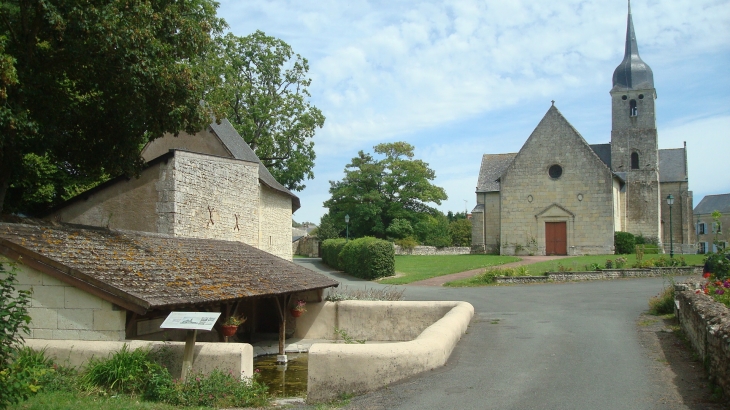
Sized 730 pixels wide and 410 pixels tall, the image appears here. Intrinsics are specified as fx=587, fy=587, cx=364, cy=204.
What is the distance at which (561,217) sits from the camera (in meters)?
40.9

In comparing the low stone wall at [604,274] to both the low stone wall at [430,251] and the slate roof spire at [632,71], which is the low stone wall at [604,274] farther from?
the slate roof spire at [632,71]

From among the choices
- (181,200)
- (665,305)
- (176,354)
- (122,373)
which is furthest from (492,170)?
(122,373)

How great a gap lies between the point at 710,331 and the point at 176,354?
7150mm

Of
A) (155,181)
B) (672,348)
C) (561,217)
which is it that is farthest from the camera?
(561,217)

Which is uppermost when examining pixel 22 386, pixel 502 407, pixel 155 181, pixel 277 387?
pixel 155 181

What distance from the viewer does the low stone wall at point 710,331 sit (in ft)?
22.6

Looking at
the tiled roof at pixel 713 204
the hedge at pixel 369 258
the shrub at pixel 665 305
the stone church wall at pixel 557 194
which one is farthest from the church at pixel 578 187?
the tiled roof at pixel 713 204

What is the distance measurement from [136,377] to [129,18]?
22.8 feet

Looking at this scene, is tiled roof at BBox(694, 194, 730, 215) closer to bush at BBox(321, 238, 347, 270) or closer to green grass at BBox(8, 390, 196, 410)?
bush at BBox(321, 238, 347, 270)

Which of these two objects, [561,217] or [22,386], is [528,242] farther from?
[22,386]

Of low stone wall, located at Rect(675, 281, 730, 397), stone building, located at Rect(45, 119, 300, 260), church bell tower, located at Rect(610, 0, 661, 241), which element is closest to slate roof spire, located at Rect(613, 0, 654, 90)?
church bell tower, located at Rect(610, 0, 661, 241)

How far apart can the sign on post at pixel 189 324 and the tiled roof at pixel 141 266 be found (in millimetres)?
845

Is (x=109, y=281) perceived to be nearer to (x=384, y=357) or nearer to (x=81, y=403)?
(x=81, y=403)

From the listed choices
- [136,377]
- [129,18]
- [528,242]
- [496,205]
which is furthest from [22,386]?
[496,205]
